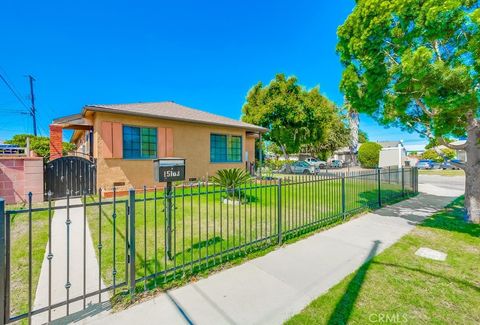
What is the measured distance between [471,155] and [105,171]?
1290cm

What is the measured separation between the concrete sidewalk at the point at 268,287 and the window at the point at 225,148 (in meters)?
9.11

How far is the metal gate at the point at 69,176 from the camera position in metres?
8.83

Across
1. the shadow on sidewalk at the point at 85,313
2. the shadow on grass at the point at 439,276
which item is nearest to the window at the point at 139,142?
the shadow on sidewalk at the point at 85,313

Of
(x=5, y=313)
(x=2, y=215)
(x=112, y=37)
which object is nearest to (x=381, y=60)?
(x=2, y=215)

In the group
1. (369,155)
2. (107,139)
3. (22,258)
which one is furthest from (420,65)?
(369,155)

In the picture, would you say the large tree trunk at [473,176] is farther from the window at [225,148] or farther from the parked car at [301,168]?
the parked car at [301,168]

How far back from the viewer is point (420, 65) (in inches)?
186

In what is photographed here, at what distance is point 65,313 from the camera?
2.63 meters

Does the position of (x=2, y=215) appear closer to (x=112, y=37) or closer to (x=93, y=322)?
(x=93, y=322)

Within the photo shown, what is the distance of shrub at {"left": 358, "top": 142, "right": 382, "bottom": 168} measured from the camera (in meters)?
32.1

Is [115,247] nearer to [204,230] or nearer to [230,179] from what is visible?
[204,230]

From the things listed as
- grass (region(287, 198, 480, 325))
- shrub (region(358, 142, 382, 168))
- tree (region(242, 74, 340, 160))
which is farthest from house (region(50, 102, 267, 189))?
shrub (region(358, 142, 382, 168))

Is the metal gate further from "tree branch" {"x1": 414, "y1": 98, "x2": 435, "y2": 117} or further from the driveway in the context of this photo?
the driveway

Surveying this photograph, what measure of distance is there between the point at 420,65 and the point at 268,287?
534 cm
